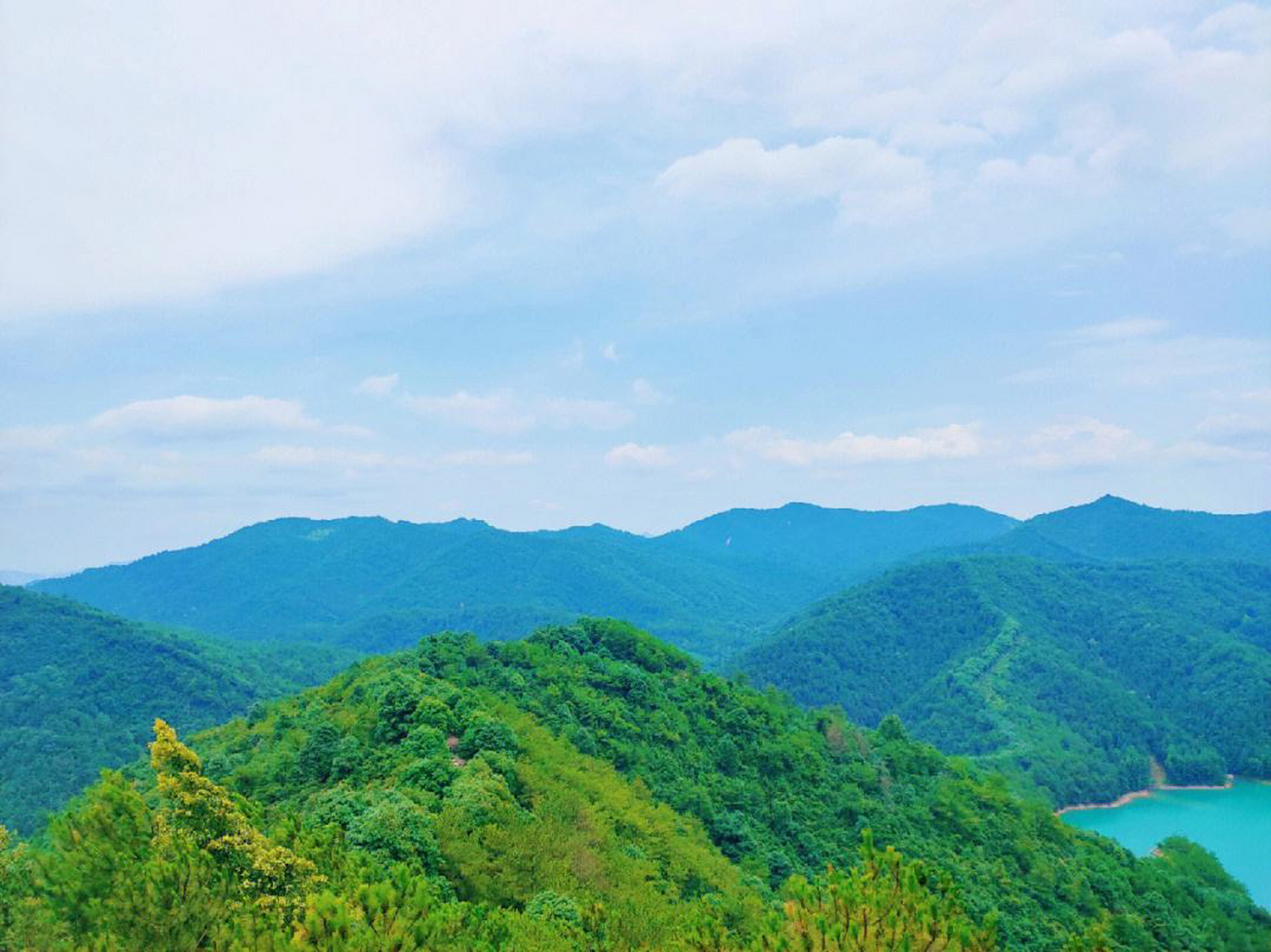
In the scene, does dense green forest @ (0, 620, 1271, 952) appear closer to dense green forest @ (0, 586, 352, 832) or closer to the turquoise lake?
the turquoise lake

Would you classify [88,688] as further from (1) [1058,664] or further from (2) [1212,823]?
(1) [1058,664]

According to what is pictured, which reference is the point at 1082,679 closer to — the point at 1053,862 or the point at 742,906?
the point at 1053,862

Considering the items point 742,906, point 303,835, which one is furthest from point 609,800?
point 303,835

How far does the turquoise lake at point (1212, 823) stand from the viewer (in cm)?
6638

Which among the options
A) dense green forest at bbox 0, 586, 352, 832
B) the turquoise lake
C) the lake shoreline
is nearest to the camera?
the turquoise lake

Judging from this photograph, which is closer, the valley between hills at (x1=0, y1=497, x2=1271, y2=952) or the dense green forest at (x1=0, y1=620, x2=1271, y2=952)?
the dense green forest at (x1=0, y1=620, x2=1271, y2=952)

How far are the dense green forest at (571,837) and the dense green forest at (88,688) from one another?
49.2m

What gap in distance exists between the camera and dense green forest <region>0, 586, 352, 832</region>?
75.3 meters

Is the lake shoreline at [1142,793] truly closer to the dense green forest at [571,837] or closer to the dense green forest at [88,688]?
the dense green forest at [571,837]

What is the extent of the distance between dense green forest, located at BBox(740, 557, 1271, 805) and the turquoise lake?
2.59 meters

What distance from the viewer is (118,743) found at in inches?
3285

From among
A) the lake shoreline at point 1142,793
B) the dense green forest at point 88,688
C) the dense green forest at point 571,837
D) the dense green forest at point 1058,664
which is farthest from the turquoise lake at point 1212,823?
the dense green forest at point 88,688

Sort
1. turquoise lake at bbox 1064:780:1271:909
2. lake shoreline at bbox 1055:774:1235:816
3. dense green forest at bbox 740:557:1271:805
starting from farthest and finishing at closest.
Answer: dense green forest at bbox 740:557:1271:805 < lake shoreline at bbox 1055:774:1235:816 < turquoise lake at bbox 1064:780:1271:909

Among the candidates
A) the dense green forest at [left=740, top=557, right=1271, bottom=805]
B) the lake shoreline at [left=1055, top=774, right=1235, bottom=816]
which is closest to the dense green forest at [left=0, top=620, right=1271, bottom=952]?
the lake shoreline at [left=1055, top=774, right=1235, bottom=816]
